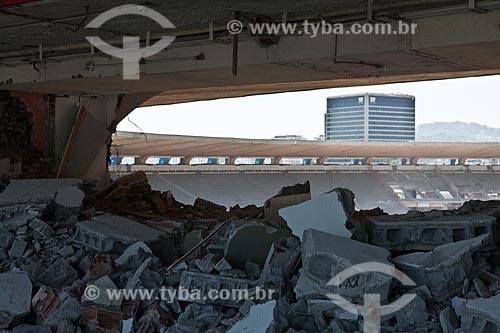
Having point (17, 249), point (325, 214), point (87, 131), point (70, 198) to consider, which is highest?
point (87, 131)

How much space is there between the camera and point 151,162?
37.4 m

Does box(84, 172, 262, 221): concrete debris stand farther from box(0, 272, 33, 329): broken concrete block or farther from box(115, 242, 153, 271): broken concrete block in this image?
box(0, 272, 33, 329): broken concrete block

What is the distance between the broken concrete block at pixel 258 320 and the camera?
195 inches

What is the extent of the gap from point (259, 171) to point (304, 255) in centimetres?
3450

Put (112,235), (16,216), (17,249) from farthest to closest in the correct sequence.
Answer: (16,216), (17,249), (112,235)

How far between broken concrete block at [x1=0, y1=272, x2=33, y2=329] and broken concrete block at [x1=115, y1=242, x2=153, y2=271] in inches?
40.5

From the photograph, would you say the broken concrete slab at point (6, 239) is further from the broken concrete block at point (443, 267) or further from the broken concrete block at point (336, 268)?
the broken concrete block at point (443, 267)

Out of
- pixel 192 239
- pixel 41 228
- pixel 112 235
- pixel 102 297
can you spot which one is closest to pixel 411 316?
pixel 102 297

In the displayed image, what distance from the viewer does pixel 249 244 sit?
6688 mm

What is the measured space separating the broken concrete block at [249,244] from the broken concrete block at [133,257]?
1.12 meters

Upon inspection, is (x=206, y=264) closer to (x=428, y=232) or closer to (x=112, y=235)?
(x=112, y=235)

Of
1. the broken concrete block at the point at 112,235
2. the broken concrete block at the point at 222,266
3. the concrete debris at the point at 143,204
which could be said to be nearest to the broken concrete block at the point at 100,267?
the broken concrete block at the point at 112,235

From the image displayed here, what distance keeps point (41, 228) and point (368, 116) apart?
407 ft

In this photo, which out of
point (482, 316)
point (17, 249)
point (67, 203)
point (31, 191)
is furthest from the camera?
point (31, 191)
